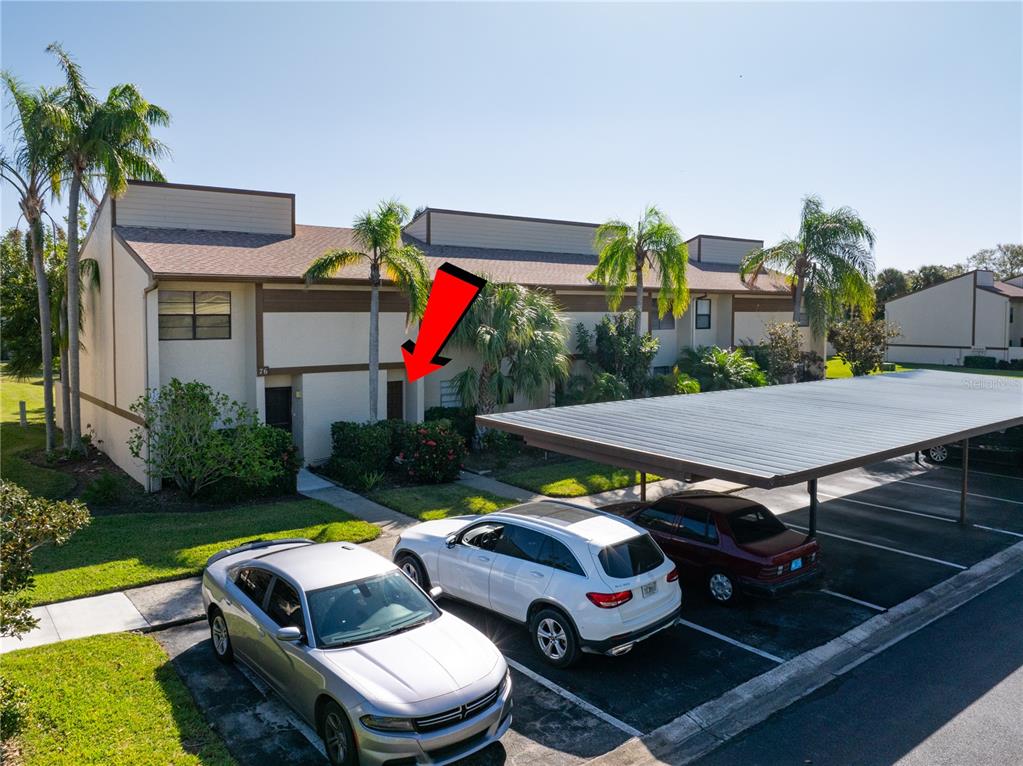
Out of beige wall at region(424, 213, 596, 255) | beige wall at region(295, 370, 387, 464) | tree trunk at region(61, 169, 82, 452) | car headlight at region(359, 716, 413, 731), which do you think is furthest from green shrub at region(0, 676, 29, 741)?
beige wall at region(424, 213, 596, 255)

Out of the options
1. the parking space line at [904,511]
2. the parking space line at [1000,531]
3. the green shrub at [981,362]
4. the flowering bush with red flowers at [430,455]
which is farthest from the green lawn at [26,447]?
the green shrub at [981,362]

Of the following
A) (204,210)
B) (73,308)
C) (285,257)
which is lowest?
(73,308)

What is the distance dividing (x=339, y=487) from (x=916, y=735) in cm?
1325

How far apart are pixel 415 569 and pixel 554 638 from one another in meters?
2.76

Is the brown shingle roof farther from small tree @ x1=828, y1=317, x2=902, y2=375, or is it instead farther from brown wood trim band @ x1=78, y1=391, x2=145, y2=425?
small tree @ x1=828, y1=317, x2=902, y2=375

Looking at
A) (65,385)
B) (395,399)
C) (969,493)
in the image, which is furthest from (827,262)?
(65,385)

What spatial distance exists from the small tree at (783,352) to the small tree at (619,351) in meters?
6.82

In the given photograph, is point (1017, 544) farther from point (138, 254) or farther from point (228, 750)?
point (138, 254)

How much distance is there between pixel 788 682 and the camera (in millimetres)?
8617

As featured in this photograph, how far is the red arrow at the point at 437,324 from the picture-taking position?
21.0 m

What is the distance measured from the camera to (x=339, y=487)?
1797cm

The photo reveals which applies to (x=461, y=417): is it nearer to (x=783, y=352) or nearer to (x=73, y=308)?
(x=73, y=308)

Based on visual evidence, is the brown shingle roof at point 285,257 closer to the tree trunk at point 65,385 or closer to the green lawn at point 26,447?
the tree trunk at point 65,385

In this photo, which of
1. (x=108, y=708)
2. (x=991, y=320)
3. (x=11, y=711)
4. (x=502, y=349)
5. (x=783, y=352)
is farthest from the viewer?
(x=991, y=320)
